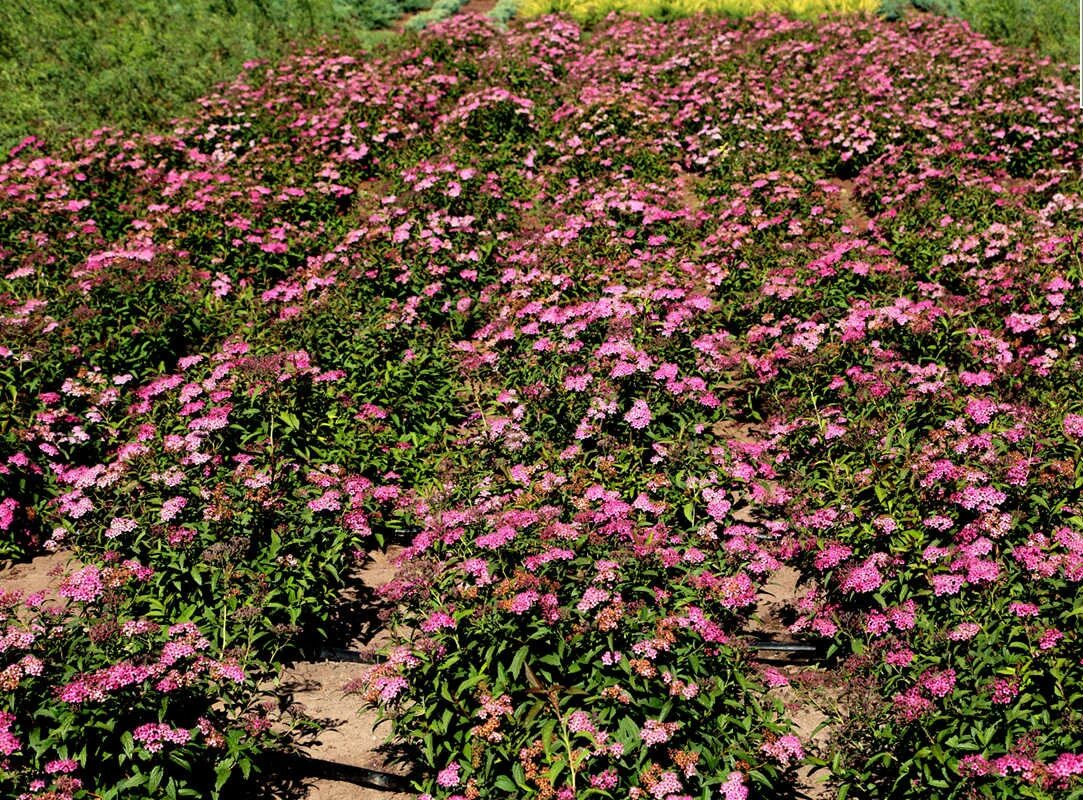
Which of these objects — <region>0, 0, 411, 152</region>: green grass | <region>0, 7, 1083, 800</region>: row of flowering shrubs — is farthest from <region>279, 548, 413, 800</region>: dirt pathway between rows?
<region>0, 0, 411, 152</region>: green grass

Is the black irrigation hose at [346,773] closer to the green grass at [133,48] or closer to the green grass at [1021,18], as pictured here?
the green grass at [133,48]

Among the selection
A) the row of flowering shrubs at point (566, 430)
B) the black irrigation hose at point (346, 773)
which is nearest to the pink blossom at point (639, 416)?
the row of flowering shrubs at point (566, 430)

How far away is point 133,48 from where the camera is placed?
14141mm

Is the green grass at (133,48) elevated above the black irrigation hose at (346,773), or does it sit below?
above

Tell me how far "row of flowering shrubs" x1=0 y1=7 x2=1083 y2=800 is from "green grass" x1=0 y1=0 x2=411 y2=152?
1.87 metres

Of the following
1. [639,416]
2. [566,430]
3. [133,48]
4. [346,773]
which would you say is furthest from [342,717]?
[133,48]

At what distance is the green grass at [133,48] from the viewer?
40.0 feet

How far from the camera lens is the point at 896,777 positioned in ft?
12.6

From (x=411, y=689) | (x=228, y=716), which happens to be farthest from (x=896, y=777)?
(x=228, y=716)

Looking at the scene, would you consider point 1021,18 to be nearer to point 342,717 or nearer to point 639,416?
point 639,416

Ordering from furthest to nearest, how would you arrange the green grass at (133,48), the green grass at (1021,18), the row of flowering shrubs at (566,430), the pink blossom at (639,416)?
the green grass at (1021,18), the green grass at (133,48), the pink blossom at (639,416), the row of flowering shrubs at (566,430)

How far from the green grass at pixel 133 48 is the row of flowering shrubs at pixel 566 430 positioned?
6.15 ft

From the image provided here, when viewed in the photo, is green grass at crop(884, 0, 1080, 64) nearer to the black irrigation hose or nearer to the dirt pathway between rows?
the dirt pathway between rows

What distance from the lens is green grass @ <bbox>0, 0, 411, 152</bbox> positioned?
40.0 feet
